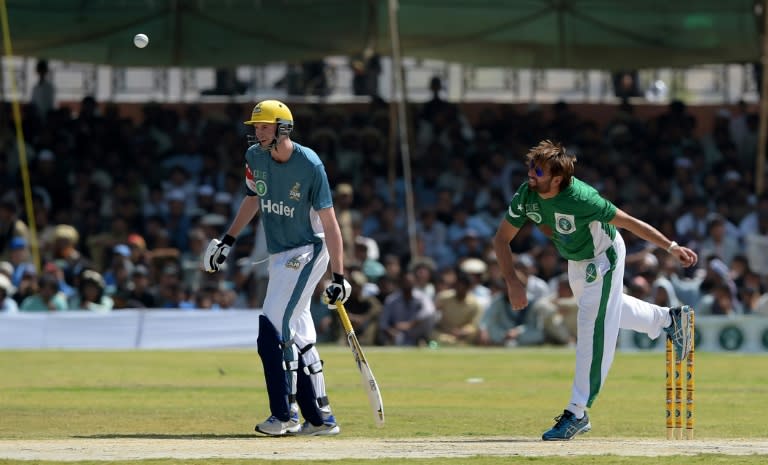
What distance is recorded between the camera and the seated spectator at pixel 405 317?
80.1ft

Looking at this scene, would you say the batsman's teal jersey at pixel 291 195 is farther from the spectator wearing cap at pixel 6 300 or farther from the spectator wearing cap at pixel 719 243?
the spectator wearing cap at pixel 719 243

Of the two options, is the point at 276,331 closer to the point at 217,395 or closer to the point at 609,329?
the point at 609,329

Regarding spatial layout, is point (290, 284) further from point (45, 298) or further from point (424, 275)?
point (424, 275)

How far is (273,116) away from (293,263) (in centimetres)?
110

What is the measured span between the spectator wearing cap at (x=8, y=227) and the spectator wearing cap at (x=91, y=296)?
7.38 feet

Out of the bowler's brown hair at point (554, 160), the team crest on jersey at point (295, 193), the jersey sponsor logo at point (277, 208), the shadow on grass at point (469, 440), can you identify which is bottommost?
the shadow on grass at point (469, 440)

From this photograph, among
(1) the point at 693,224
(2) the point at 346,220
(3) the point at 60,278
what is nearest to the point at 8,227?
(3) the point at 60,278

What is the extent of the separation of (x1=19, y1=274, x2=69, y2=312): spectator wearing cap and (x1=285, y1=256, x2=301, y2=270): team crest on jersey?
13.7 meters

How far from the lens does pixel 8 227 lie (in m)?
26.8

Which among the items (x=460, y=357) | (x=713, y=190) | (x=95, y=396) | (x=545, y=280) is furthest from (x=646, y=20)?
(x=95, y=396)

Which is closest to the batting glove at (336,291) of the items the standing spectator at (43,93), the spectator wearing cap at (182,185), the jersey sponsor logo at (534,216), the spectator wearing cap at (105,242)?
the jersey sponsor logo at (534,216)

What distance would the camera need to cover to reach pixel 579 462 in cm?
916

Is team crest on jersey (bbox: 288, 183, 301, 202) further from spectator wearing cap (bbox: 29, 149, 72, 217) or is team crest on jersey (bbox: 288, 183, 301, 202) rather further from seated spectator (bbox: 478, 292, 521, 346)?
spectator wearing cap (bbox: 29, 149, 72, 217)

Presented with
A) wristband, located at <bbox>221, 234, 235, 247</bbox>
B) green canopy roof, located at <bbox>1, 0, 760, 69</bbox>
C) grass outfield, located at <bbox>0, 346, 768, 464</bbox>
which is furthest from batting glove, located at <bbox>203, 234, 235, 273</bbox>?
green canopy roof, located at <bbox>1, 0, 760, 69</bbox>
